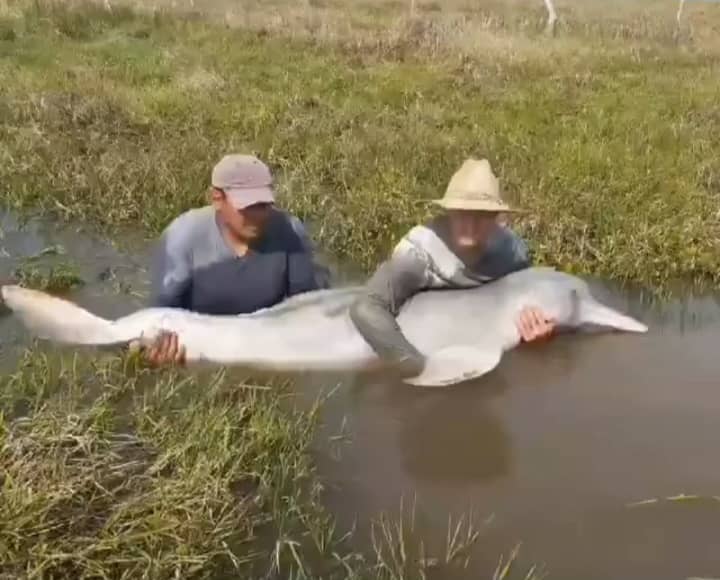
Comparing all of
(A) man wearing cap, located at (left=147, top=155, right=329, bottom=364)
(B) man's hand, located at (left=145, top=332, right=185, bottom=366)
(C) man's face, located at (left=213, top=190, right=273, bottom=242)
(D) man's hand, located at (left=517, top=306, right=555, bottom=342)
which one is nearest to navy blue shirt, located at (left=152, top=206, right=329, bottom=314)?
(A) man wearing cap, located at (left=147, top=155, right=329, bottom=364)

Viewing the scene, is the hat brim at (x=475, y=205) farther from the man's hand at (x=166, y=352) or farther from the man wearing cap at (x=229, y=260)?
the man's hand at (x=166, y=352)

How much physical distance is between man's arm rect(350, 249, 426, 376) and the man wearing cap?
0.50 metres

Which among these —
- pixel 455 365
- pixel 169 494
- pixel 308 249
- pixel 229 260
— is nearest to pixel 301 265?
pixel 308 249

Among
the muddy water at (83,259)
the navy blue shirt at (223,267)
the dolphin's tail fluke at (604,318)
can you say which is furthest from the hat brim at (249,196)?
the dolphin's tail fluke at (604,318)

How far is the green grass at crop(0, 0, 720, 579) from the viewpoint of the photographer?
11.2 ft

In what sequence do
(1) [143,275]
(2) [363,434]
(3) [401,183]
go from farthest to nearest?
1. (3) [401,183]
2. (1) [143,275]
3. (2) [363,434]

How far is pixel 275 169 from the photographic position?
376 inches

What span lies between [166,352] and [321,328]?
31.6 inches

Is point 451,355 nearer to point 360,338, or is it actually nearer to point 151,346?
point 360,338

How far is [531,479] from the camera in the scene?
4.23 m

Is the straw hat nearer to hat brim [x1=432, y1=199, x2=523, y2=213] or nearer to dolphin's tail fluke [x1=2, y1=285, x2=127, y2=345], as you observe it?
hat brim [x1=432, y1=199, x2=523, y2=213]

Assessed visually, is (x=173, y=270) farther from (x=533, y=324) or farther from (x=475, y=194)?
(x=533, y=324)

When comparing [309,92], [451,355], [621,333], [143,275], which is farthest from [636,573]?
[309,92]

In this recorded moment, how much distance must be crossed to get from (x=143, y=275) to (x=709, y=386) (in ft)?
11.8
